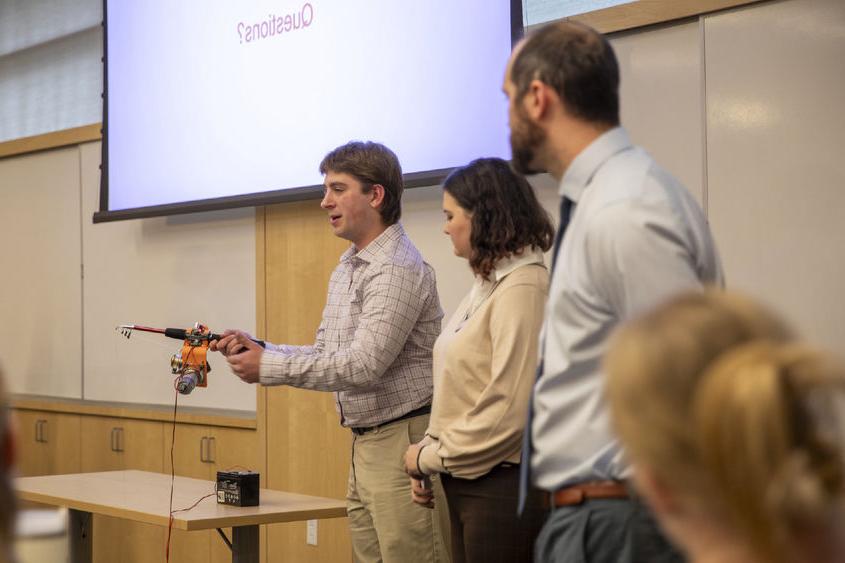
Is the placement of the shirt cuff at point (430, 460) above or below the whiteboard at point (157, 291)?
below

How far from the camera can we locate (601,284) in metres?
1.58

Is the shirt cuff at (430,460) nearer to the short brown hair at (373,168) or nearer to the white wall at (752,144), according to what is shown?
the short brown hair at (373,168)

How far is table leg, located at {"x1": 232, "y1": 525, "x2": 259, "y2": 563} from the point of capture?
303cm

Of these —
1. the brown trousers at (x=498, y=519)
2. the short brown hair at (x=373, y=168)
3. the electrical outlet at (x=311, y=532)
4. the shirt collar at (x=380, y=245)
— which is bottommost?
the electrical outlet at (x=311, y=532)

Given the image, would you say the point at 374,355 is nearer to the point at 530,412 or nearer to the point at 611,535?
the point at 530,412

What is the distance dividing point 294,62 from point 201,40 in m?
0.61

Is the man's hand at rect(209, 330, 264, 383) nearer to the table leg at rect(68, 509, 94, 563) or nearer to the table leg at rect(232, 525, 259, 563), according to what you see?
the table leg at rect(232, 525, 259, 563)

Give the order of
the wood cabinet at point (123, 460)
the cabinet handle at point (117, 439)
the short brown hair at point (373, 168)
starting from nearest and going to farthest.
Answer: the short brown hair at point (373, 168), the wood cabinet at point (123, 460), the cabinet handle at point (117, 439)

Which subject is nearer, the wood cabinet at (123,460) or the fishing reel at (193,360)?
the fishing reel at (193,360)

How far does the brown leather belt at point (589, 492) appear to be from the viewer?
1.59m

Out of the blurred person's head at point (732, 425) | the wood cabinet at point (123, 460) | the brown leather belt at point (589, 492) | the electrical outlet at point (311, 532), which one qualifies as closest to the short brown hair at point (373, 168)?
the brown leather belt at point (589, 492)

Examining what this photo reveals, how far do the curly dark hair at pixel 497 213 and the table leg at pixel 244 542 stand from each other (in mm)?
1082

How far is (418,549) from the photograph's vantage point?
9.30 feet

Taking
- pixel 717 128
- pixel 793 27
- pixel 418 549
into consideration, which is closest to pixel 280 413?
pixel 418 549
